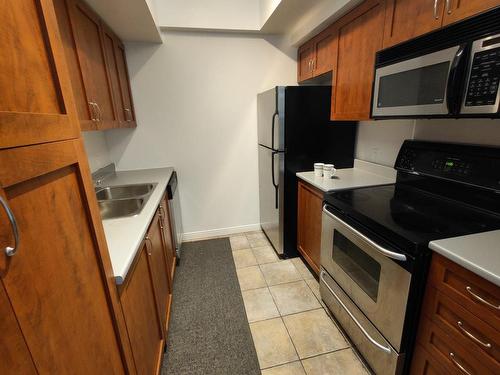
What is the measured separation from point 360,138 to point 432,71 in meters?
1.23

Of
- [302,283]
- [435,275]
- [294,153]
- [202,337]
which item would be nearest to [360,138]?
[294,153]

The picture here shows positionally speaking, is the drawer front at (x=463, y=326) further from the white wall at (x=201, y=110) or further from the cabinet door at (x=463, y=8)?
the white wall at (x=201, y=110)

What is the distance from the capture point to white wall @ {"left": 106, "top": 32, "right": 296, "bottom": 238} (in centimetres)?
266

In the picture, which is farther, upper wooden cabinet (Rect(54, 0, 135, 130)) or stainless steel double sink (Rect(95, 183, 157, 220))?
stainless steel double sink (Rect(95, 183, 157, 220))

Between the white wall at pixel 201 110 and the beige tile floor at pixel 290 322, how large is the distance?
3.40 feet

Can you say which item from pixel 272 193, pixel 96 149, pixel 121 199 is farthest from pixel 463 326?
pixel 96 149

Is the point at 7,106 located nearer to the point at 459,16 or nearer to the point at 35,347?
the point at 35,347

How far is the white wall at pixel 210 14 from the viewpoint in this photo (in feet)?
7.92

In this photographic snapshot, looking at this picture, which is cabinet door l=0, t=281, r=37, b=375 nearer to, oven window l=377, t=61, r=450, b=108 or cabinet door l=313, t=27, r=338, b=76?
oven window l=377, t=61, r=450, b=108

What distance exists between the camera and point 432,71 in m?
1.23

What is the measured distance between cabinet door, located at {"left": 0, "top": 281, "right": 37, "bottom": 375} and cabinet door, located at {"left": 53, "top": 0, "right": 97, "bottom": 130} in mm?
1273

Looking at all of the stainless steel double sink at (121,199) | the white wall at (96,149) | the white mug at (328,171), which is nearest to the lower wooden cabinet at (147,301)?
the stainless steel double sink at (121,199)

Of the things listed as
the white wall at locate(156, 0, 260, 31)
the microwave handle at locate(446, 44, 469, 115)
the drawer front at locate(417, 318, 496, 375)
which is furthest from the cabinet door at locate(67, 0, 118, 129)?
the drawer front at locate(417, 318, 496, 375)

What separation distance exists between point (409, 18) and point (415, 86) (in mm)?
392
